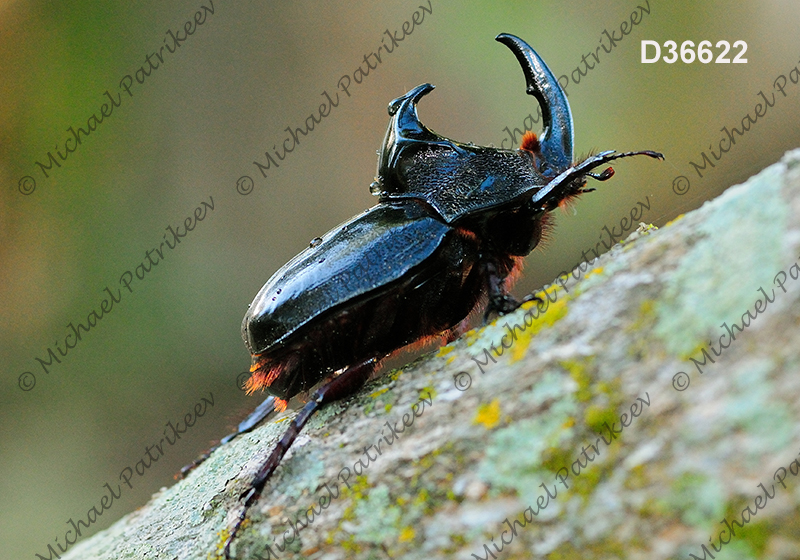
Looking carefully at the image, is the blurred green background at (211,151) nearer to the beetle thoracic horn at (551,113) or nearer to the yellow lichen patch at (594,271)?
the beetle thoracic horn at (551,113)

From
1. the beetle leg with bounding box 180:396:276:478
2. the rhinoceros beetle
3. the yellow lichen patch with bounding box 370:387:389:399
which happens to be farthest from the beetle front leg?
the beetle leg with bounding box 180:396:276:478

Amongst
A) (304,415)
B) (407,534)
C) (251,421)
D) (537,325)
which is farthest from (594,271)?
(251,421)

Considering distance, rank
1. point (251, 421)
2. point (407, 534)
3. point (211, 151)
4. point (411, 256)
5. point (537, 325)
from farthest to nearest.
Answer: point (211, 151)
point (251, 421)
point (411, 256)
point (537, 325)
point (407, 534)

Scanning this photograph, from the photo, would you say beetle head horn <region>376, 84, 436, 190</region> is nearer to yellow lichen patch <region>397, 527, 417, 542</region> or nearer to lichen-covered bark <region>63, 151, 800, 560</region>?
lichen-covered bark <region>63, 151, 800, 560</region>

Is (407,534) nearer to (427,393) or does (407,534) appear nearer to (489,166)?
(427,393)

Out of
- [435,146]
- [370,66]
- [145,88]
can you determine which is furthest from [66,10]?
[435,146]

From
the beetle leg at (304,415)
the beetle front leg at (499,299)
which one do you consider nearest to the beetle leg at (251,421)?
the beetle leg at (304,415)
